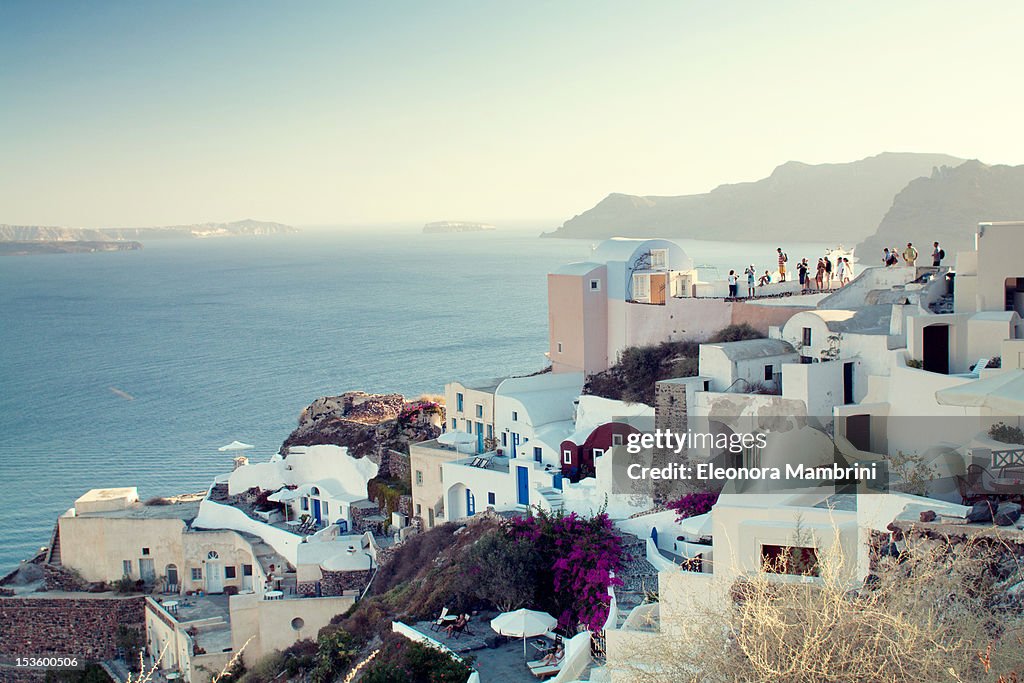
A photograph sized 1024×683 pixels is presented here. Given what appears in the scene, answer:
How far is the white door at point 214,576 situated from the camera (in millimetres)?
26594

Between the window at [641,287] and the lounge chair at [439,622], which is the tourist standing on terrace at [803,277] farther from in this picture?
the lounge chair at [439,622]

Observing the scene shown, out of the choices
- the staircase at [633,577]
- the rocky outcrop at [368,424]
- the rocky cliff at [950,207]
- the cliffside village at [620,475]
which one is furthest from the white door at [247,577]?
the rocky cliff at [950,207]

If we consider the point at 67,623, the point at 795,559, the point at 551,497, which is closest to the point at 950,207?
the point at 551,497

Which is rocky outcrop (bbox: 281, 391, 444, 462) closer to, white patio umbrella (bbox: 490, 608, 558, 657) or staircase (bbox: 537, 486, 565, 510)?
staircase (bbox: 537, 486, 565, 510)

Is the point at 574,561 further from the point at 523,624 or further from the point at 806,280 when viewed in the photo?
the point at 806,280

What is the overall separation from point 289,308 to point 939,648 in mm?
100645

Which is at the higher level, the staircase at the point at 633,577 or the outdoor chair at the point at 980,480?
the outdoor chair at the point at 980,480

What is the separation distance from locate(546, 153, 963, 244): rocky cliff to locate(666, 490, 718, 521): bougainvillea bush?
138 metres

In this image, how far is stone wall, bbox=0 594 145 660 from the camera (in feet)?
84.9

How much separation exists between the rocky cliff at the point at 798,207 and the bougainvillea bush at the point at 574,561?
454 ft

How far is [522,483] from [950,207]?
297 ft

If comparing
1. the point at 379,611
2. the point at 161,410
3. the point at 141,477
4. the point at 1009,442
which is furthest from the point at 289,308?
the point at 1009,442

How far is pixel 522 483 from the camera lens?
22.1 m

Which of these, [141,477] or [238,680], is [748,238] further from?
[238,680]
